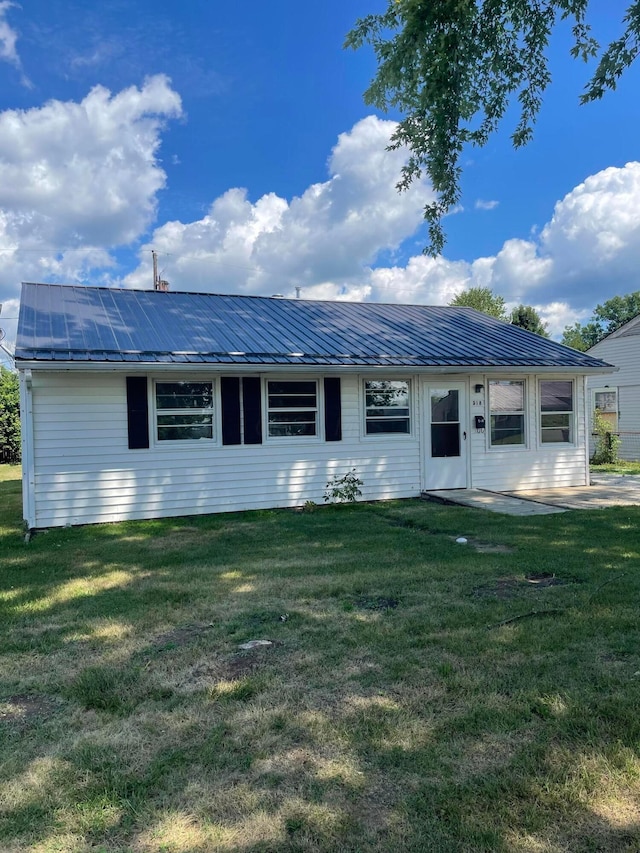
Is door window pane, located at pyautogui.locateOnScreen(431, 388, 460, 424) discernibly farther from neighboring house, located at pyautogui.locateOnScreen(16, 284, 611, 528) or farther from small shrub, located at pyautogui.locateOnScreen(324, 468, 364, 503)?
small shrub, located at pyautogui.locateOnScreen(324, 468, 364, 503)

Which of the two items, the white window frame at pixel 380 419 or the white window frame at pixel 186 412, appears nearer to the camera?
the white window frame at pixel 186 412

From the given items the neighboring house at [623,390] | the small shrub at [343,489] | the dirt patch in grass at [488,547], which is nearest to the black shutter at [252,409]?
the small shrub at [343,489]

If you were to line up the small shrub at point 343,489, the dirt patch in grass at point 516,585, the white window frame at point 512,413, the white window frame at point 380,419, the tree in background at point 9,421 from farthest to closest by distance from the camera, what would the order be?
the tree in background at point 9,421 < the white window frame at point 512,413 < the white window frame at point 380,419 < the small shrub at point 343,489 < the dirt patch in grass at point 516,585

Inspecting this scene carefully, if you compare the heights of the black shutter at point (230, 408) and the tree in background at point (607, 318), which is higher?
the tree in background at point (607, 318)

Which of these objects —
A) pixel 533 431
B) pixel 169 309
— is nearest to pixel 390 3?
pixel 169 309

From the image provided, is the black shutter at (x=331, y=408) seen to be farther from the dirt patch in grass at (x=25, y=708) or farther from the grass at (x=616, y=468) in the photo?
the grass at (x=616, y=468)

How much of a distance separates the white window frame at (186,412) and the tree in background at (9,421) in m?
Answer: 13.0

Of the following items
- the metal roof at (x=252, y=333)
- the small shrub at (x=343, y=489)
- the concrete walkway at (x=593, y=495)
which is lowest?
the concrete walkway at (x=593, y=495)

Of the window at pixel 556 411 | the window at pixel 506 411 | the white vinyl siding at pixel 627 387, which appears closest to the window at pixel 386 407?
the window at pixel 506 411

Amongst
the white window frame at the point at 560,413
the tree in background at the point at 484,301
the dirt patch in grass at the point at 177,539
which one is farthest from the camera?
the tree in background at the point at 484,301

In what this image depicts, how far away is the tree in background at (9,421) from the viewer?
19.2 m

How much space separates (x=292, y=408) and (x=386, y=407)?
5.83 feet

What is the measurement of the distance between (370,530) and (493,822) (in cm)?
537

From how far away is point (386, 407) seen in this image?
10023 millimetres
